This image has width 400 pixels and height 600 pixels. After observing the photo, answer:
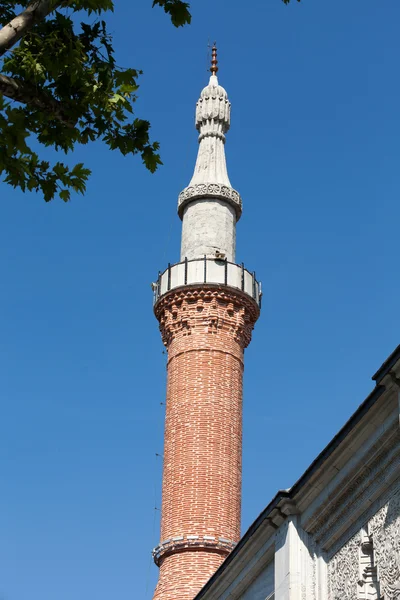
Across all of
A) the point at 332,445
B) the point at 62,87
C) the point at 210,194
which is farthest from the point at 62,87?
the point at 210,194

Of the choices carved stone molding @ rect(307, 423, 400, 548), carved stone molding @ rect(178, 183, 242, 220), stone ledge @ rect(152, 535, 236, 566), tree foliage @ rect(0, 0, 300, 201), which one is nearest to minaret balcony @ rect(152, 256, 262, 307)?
carved stone molding @ rect(178, 183, 242, 220)

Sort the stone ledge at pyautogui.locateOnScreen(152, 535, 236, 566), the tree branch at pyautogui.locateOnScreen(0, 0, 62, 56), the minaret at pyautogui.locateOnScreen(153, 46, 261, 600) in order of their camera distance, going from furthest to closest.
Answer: the minaret at pyautogui.locateOnScreen(153, 46, 261, 600)
the stone ledge at pyautogui.locateOnScreen(152, 535, 236, 566)
the tree branch at pyautogui.locateOnScreen(0, 0, 62, 56)

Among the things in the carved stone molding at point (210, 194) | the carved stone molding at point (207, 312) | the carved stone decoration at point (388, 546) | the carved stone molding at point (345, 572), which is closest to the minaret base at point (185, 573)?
the carved stone molding at point (207, 312)

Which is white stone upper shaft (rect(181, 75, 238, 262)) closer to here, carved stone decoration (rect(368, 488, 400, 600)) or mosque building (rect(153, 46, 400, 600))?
mosque building (rect(153, 46, 400, 600))

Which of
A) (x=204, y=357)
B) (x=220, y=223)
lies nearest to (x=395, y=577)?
(x=204, y=357)

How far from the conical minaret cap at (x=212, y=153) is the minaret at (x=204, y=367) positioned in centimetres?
3

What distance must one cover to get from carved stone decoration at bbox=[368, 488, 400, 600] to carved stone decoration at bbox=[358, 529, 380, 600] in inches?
6.5

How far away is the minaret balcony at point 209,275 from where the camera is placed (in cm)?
2805

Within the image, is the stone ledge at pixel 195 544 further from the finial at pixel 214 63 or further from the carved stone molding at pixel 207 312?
the finial at pixel 214 63

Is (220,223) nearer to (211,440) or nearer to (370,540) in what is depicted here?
(211,440)

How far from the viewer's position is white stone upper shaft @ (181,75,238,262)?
28.8m

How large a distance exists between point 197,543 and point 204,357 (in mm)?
4578

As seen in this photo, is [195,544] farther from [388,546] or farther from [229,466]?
[388,546]

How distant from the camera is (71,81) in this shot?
28.6ft
